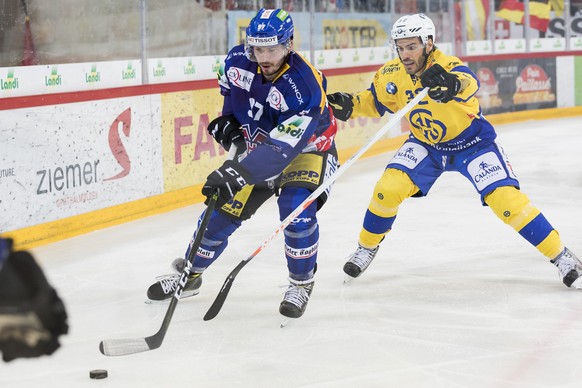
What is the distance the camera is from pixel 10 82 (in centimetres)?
478

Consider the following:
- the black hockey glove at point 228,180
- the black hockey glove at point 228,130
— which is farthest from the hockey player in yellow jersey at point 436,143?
the black hockey glove at point 228,180

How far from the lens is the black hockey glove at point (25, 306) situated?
1338 mm

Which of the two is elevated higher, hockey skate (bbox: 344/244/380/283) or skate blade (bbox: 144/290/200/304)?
hockey skate (bbox: 344/244/380/283)

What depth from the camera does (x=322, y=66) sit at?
7.99 metres

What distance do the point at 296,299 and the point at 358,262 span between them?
609 millimetres

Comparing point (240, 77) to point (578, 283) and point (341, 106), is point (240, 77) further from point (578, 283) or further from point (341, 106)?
point (578, 283)

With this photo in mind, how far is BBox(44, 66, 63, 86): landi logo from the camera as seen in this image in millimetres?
5070

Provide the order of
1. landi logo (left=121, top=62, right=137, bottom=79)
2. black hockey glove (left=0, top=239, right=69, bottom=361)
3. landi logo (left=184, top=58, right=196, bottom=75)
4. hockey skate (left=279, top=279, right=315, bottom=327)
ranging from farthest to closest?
landi logo (left=184, top=58, right=196, bottom=75) → landi logo (left=121, top=62, right=137, bottom=79) → hockey skate (left=279, top=279, right=315, bottom=327) → black hockey glove (left=0, top=239, right=69, bottom=361)

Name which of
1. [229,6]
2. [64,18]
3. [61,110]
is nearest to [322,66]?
[229,6]

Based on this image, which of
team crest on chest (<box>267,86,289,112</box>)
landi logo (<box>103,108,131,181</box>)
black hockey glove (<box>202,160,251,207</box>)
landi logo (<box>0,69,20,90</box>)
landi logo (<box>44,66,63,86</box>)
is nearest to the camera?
black hockey glove (<box>202,160,251,207</box>)

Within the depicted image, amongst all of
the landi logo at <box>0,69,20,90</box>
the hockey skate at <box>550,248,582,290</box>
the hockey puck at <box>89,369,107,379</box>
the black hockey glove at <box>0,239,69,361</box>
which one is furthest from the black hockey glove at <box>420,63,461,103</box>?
the black hockey glove at <box>0,239,69,361</box>

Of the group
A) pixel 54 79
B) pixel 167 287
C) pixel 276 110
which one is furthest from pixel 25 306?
pixel 54 79

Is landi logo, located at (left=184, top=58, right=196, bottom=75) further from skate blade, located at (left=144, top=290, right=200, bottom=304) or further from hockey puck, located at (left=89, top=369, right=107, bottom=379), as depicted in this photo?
hockey puck, located at (left=89, top=369, right=107, bottom=379)

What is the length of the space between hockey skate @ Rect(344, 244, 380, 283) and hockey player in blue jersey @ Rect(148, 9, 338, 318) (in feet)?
1.56
